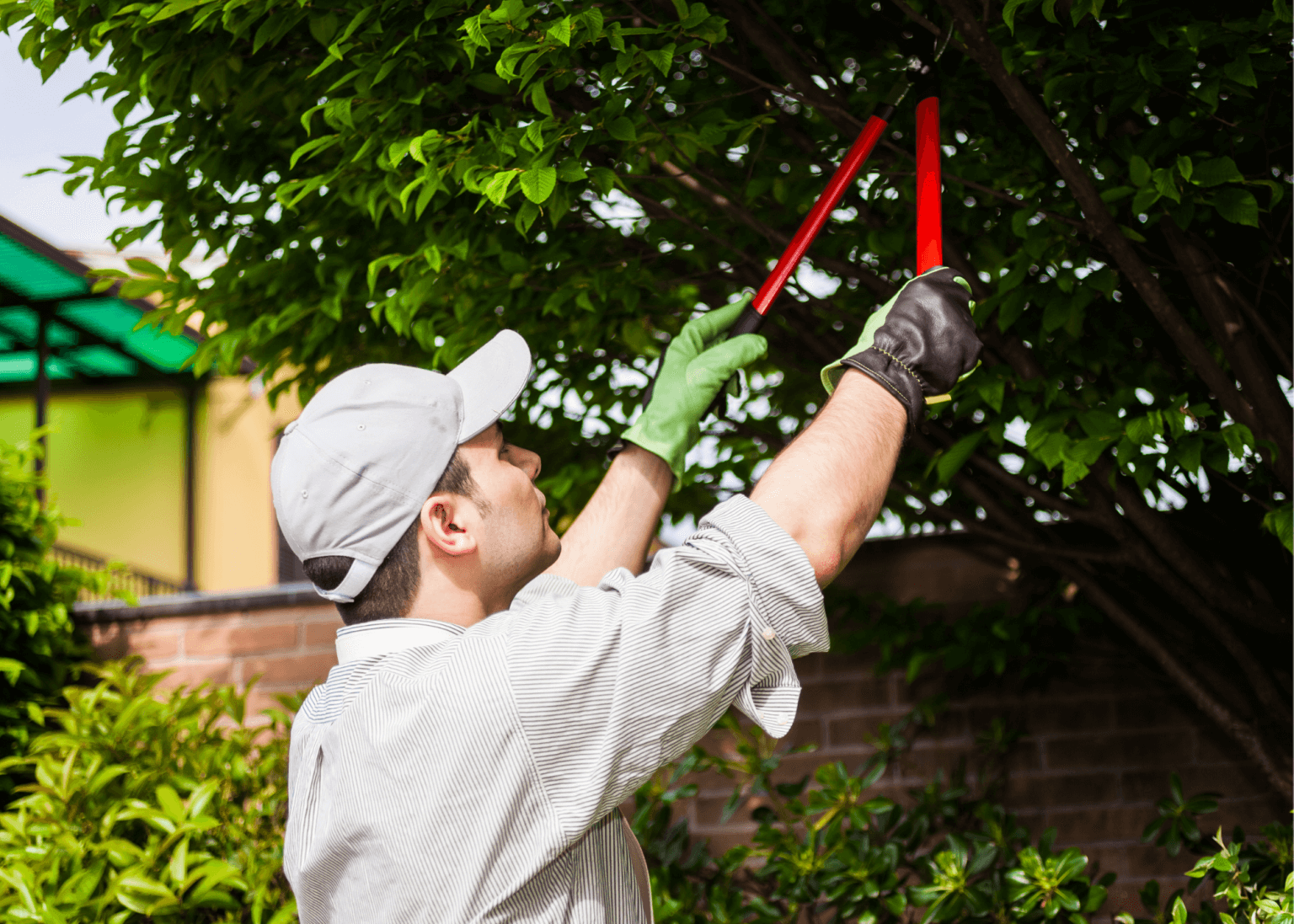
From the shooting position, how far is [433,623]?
4.77ft

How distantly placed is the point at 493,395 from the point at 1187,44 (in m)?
1.25

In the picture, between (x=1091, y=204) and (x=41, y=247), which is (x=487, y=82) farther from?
(x=41, y=247)

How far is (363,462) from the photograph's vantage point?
1452 millimetres

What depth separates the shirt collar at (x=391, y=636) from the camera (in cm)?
144

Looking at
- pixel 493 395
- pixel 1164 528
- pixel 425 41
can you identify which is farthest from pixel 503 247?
pixel 1164 528

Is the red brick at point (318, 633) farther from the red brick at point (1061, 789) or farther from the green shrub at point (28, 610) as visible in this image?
the red brick at point (1061, 789)

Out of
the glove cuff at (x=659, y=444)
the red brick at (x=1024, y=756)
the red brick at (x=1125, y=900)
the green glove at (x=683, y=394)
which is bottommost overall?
the red brick at (x=1125, y=900)

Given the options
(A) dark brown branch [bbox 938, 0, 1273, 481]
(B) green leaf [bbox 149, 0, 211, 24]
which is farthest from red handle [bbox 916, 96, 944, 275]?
(B) green leaf [bbox 149, 0, 211, 24]

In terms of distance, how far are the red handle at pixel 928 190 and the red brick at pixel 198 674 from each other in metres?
2.94

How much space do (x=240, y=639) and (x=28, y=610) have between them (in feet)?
2.17

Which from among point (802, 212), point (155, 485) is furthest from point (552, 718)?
point (155, 485)

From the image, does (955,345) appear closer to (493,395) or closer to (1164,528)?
(493,395)

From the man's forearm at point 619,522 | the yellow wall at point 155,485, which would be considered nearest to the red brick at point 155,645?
the man's forearm at point 619,522

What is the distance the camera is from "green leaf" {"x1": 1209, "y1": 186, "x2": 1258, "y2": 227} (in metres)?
1.81
